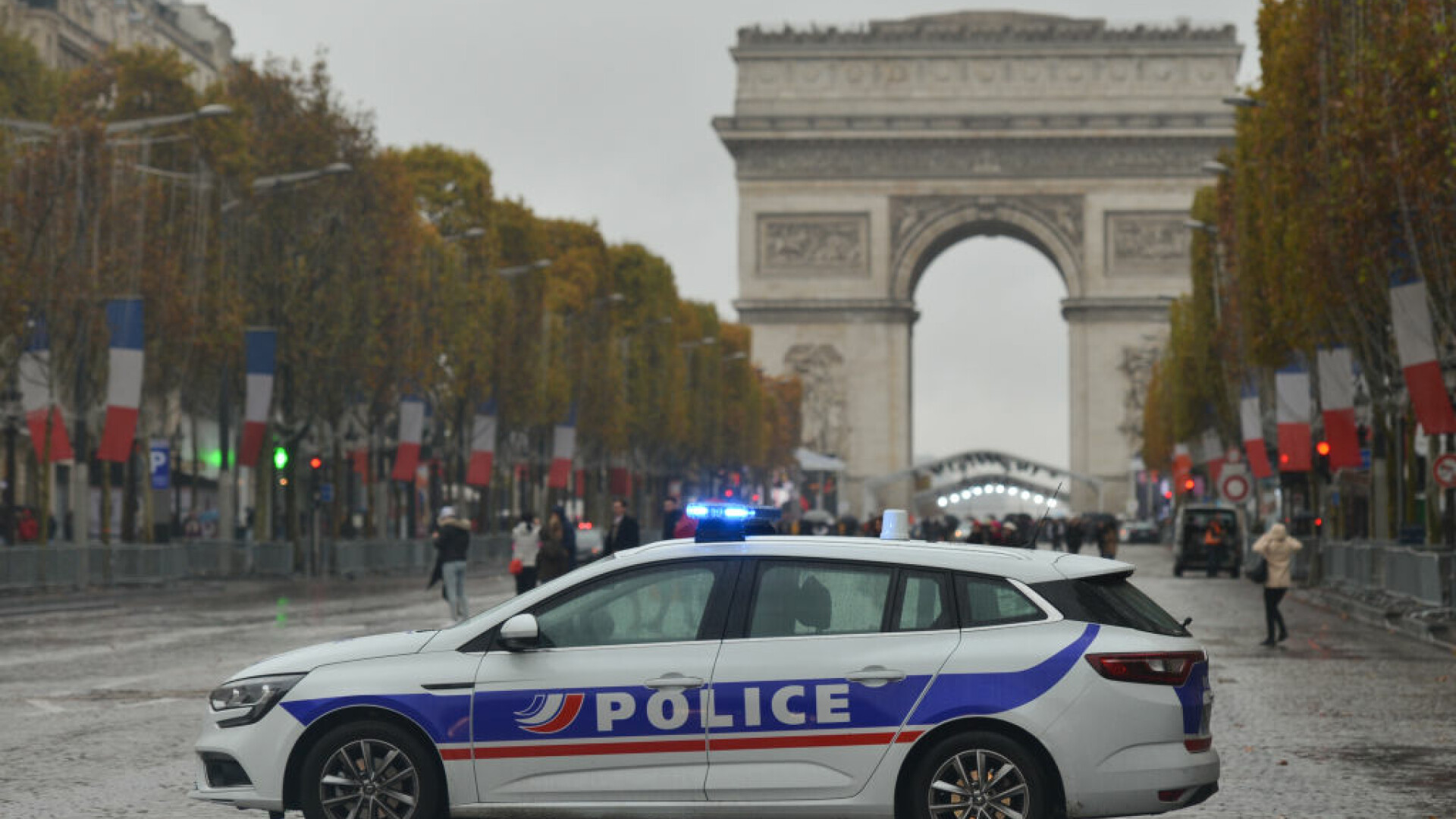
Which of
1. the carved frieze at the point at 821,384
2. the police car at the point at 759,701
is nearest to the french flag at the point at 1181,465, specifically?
the carved frieze at the point at 821,384

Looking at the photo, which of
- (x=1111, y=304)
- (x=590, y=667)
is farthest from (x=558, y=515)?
(x=1111, y=304)

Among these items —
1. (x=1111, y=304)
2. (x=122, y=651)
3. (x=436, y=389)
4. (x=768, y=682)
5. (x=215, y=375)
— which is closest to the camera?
(x=768, y=682)

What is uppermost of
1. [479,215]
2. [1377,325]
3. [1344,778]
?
[479,215]

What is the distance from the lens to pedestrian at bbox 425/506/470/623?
98.5 feet

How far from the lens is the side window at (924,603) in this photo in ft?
35.4

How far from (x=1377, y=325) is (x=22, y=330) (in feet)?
71.1

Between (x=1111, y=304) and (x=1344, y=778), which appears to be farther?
(x=1111, y=304)

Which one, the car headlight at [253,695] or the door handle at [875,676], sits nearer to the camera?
the door handle at [875,676]

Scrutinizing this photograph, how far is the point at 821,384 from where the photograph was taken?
107062 mm

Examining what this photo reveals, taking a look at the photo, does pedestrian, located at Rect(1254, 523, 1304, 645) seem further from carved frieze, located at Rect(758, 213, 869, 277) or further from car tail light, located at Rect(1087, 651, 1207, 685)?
carved frieze, located at Rect(758, 213, 869, 277)

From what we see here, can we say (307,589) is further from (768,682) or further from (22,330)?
(768,682)

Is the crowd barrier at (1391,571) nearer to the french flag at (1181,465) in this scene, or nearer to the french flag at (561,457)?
the french flag at (561,457)

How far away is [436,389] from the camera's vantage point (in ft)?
217

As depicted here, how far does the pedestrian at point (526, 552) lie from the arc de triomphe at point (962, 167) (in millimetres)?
73380
